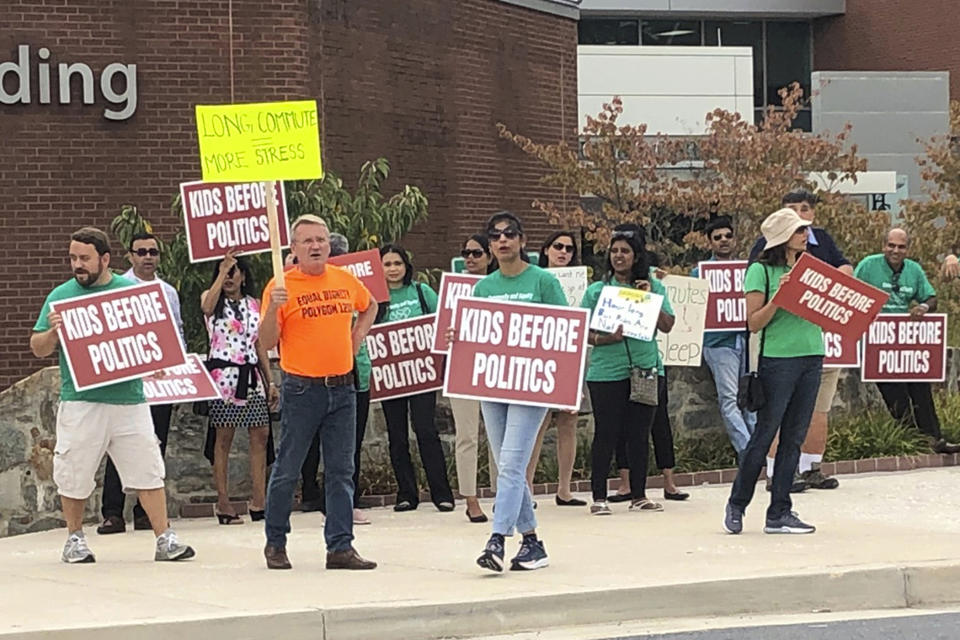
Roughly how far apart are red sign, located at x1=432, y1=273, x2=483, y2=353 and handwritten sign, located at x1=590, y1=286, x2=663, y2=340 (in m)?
0.94

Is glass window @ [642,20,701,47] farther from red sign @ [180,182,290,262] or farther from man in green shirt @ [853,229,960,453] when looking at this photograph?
red sign @ [180,182,290,262]

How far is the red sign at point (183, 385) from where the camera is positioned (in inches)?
447

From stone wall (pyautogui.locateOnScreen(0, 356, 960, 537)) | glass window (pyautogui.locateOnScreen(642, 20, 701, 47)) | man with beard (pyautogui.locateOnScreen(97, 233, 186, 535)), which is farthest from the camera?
glass window (pyautogui.locateOnScreen(642, 20, 701, 47))

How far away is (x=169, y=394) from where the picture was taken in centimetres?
1136

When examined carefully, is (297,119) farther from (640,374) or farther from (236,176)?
(640,374)

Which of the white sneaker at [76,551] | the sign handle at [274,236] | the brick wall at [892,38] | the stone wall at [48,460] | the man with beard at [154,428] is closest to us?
the sign handle at [274,236]

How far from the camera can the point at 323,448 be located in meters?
9.55

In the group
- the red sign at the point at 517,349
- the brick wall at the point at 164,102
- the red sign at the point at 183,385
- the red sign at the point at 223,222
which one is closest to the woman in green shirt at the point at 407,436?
the red sign at the point at 223,222

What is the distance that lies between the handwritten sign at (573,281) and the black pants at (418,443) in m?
1.32

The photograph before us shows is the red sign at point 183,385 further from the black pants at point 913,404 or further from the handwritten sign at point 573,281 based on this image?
the black pants at point 913,404

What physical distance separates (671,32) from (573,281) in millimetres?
34650

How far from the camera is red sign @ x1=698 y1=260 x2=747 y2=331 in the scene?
44.2ft

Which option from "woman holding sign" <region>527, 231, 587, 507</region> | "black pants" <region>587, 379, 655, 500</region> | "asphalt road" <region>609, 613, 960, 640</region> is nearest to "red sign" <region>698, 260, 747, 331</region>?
"woman holding sign" <region>527, 231, 587, 507</region>

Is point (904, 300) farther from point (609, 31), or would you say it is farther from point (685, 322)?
point (609, 31)
